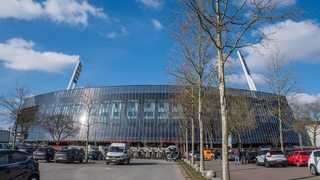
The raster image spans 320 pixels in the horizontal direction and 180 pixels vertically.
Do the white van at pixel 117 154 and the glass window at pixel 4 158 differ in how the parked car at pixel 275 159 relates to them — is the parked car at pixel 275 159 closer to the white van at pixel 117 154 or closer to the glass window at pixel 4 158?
the white van at pixel 117 154

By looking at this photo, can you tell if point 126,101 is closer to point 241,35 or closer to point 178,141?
point 178,141

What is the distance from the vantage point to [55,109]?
303ft

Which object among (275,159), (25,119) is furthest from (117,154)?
(25,119)

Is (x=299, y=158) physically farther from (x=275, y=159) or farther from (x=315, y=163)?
(x=315, y=163)

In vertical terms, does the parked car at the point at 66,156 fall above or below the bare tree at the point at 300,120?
below

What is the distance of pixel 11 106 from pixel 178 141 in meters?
48.8

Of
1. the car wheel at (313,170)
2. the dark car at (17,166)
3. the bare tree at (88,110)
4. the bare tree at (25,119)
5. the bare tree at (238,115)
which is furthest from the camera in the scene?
the bare tree at (238,115)

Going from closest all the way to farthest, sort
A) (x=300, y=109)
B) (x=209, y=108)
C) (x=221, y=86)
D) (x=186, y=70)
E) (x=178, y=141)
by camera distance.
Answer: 1. (x=221, y=86)
2. (x=186, y=70)
3. (x=209, y=108)
4. (x=300, y=109)
5. (x=178, y=141)

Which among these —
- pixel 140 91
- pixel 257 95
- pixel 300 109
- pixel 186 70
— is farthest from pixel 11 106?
pixel 257 95

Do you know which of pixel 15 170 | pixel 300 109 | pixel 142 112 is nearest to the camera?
pixel 15 170

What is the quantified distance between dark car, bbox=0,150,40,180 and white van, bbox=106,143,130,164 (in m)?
20.5

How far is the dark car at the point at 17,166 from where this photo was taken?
34.6ft

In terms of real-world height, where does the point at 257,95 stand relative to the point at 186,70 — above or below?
above

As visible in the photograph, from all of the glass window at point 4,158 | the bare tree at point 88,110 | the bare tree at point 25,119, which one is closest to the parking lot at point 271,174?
the glass window at point 4,158
